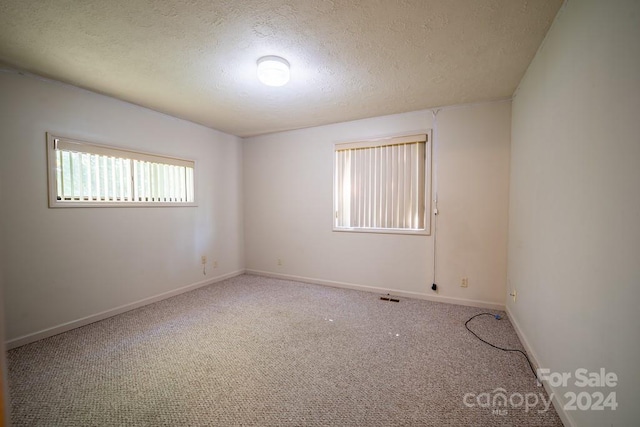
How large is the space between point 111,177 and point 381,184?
3.22 metres

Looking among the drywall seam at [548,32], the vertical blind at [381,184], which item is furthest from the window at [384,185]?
the drywall seam at [548,32]

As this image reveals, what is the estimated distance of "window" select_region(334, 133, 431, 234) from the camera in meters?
3.34

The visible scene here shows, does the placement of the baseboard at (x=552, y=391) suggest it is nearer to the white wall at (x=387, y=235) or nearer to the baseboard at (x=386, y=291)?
the baseboard at (x=386, y=291)

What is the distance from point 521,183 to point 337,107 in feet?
6.90

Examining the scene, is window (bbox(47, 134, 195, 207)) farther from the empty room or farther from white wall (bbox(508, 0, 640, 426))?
white wall (bbox(508, 0, 640, 426))

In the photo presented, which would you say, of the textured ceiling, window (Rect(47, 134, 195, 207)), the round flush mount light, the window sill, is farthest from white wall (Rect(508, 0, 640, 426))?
window (Rect(47, 134, 195, 207))

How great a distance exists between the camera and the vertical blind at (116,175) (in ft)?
8.46

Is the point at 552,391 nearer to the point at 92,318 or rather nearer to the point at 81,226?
the point at 92,318

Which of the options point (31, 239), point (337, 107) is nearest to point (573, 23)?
point (337, 107)

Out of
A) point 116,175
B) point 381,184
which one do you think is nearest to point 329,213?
point 381,184

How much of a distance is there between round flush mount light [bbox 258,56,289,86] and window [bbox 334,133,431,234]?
1.71m

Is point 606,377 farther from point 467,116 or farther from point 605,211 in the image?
point 467,116

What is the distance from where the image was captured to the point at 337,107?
3.22m

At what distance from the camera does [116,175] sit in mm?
2955
